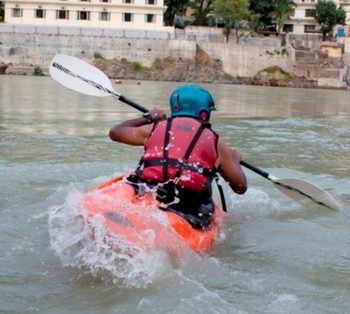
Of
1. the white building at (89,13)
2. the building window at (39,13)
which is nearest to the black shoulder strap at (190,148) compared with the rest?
the white building at (89,13)

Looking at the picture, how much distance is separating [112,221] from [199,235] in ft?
2.03

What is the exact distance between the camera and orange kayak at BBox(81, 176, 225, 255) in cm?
360

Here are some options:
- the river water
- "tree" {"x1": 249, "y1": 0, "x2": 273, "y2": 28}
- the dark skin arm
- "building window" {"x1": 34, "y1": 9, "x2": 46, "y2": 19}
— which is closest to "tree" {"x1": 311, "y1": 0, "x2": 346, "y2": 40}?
"tree" {"x1": 249, "y1": 0, "x2": 273, "y2": 28}

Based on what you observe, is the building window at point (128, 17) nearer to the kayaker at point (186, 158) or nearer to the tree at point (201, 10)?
the tree at point (201, 10)

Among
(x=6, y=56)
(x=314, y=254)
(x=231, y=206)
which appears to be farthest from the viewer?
(x=6, y=56)

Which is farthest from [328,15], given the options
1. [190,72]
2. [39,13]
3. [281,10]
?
[39,13]

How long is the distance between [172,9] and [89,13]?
263 inches

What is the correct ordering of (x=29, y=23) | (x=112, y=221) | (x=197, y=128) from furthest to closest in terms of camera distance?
(x=29, y=23) < (x=197, y=128) < (x=112, y=221)

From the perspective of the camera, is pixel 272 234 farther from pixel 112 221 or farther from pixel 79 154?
pixel 79 154

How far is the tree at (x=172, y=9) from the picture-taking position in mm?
47188

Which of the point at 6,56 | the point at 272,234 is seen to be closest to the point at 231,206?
the point at 272,234

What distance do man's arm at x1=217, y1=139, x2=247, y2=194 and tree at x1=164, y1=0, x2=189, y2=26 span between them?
4371 cm

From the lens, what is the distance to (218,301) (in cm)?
338

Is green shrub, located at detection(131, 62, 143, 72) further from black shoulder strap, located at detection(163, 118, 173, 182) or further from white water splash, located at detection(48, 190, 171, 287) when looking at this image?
white water splash, located at detection(48, 190, 171, 287)
